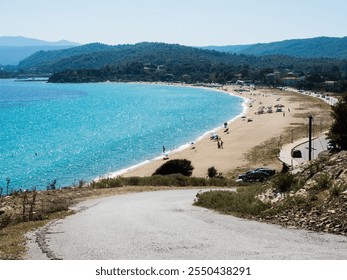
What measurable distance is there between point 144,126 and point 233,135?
29175mm

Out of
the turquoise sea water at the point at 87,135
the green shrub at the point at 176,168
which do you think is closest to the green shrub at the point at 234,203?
the green shrub at the point at 176,168

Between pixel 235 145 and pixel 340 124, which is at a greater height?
pixel 340 124

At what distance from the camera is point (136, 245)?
10.1 meters

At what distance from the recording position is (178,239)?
10656mm

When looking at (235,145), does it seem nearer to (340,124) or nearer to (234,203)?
(340,124)

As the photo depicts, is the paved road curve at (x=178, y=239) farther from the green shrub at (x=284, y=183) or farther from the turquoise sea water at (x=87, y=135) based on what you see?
the turquoise sea water at (x=87, y=135)

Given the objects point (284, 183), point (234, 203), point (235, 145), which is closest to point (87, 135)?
point (235, 145)

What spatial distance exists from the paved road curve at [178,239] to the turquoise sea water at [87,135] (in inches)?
1222

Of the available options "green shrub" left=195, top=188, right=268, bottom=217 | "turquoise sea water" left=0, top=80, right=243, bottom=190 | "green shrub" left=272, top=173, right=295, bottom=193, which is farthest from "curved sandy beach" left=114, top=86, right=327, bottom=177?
"green shrub" left=272, top=173, right=295, bottom=193

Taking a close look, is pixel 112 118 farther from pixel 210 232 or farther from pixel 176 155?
pixel 210 232

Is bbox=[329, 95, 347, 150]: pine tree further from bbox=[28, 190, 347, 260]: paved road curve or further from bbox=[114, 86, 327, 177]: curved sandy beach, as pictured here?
bbox=[28, 190, 347, 260]: paved road curve

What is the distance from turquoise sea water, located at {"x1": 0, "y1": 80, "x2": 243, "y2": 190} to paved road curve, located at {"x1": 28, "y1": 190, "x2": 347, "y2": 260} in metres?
31.0

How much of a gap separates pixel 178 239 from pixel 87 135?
75235 millimetres

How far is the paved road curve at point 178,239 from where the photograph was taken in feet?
29.7
